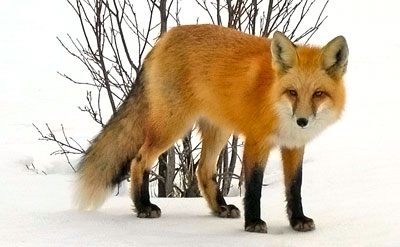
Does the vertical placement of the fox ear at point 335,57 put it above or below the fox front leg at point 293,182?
above

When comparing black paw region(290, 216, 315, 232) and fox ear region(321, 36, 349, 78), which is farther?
black paw region(290, 216, 315, 232)

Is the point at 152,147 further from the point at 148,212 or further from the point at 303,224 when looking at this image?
the point at 303,224

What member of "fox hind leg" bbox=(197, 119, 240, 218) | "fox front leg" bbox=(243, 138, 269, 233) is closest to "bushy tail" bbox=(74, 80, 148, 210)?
"fox hind leg" bbox=(197, 119, 240, 218)

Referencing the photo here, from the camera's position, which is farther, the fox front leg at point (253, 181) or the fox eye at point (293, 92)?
the fox front leg at point (253, 181)

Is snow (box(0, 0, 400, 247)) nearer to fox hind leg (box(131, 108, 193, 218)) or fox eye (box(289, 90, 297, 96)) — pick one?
fox hind leg (box(131, 108, 193, 218))

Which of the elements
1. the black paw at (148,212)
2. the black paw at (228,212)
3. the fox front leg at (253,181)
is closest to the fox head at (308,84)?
the fox front leg at (253,181)

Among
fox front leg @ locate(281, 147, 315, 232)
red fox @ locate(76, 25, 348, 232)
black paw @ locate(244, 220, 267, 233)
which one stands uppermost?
red fox @ locate(76, 25, 348, 232)

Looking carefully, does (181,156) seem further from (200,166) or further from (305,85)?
(305,85)

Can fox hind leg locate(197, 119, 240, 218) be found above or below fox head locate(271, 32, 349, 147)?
below

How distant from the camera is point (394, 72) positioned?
11086 millimetres

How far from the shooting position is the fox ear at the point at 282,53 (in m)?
3.91

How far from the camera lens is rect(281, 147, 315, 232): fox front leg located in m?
4.29

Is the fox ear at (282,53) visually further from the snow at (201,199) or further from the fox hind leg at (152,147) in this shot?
the snow at (201,199)

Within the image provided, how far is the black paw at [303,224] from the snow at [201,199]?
0.19 ft
